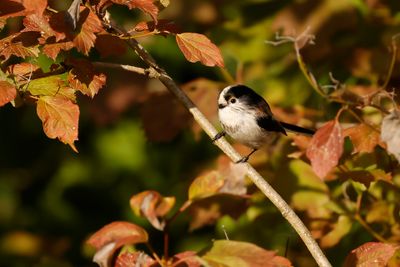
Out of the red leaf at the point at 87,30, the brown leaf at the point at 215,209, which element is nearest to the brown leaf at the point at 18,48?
the red leaf at the point at 87,30

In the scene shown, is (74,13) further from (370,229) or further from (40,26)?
(370,229)

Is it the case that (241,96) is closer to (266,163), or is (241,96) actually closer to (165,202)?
(266,163)

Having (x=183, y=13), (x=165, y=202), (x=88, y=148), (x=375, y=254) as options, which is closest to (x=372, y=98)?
(x=375, y=254)

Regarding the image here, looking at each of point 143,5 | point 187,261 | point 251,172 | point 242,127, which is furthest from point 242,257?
point 242,127

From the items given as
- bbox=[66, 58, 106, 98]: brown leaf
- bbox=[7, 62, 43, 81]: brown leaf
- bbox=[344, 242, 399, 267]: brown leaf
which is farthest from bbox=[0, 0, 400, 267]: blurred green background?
bbox=[7, 62, 43, 81]: brown leaf

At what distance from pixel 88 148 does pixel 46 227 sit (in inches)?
33.0

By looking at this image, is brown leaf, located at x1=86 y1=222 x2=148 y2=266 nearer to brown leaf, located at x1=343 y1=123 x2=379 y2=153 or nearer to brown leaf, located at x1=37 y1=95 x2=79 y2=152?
brown leaf, located at x1=37 y1=95 x2=79 y2=152

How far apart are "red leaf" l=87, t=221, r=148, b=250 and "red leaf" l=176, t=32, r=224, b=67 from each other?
0.62m

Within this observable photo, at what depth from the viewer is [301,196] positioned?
3582mm

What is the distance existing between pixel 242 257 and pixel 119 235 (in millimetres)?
441

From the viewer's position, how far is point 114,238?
2.63 metres

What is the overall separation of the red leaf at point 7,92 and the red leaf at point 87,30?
0.25 metres

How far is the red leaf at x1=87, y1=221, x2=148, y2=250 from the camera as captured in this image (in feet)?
8.45

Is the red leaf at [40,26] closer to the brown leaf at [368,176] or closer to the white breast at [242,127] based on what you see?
the brown leaf at [368,176]
